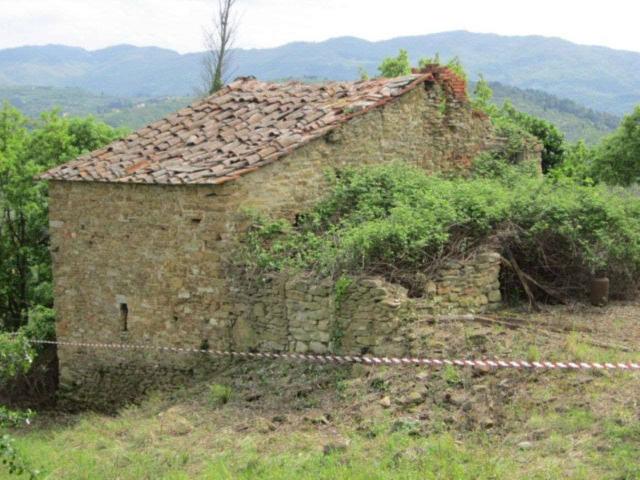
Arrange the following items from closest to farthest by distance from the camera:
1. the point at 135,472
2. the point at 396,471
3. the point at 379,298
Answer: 1. the point at 396,471
2. the point at 135,472
3. the point at 379,298

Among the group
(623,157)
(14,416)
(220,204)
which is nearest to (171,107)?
(623,157)

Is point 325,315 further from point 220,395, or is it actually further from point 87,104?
point 87,104

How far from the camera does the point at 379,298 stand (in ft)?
30.5

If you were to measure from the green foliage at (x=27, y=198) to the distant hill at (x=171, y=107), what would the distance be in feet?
4.82

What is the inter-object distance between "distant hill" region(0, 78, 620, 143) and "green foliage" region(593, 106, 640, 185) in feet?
16.9

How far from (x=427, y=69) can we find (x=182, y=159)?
4.87 meters

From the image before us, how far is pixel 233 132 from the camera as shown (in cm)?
1264

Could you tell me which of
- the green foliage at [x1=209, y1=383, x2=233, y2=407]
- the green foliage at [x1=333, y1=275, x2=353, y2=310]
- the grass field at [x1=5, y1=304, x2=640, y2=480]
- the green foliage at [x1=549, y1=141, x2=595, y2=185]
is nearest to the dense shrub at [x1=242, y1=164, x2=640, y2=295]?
the green foliage at [x1=333, y1=275, x2=353, y2=310]

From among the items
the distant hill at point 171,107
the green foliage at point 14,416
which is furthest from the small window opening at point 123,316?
the distant hill at point 171,107

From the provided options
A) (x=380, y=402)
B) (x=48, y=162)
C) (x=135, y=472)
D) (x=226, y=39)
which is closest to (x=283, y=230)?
(x=380, y=402)

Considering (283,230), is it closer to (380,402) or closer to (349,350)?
(349,350)

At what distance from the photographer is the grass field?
256 inches

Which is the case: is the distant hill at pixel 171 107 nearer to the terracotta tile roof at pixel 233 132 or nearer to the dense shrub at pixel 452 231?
the terracotta tile roof at pixel 233 132

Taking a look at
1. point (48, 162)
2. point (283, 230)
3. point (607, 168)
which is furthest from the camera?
point (607, 168)
